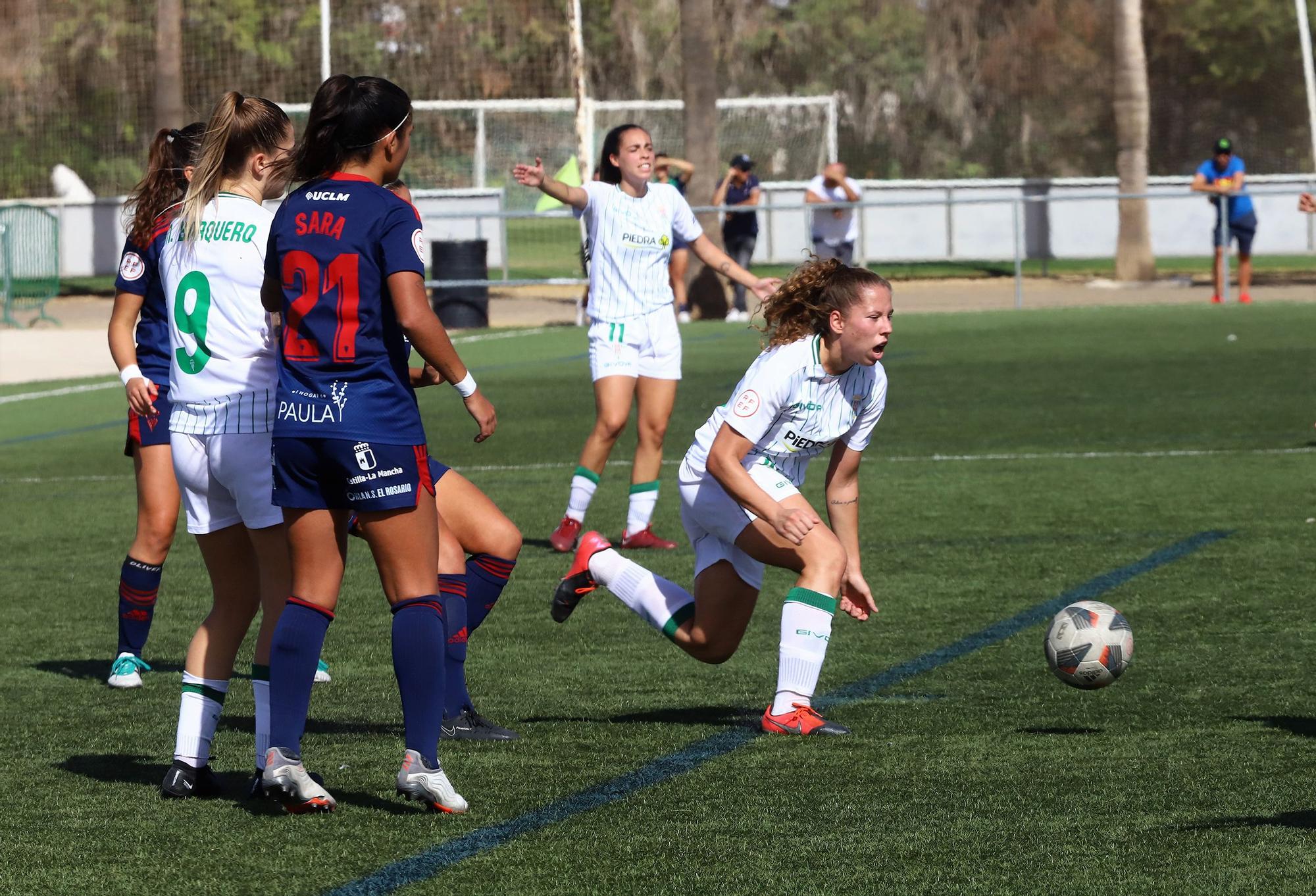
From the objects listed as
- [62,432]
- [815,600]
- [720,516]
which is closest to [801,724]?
Answer: [815,600]

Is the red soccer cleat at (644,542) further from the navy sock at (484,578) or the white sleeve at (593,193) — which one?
the navy sock at (484,578)

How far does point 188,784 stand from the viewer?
17.2 feet

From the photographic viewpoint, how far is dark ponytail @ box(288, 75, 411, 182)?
191 inches

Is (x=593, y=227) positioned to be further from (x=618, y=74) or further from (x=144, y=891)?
(x=618, y=74)

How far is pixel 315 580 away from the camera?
492 cm

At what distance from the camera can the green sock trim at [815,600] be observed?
6062 mm

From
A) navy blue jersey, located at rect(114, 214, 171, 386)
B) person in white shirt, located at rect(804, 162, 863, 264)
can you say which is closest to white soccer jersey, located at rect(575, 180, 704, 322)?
navy blue jersey, located at rect(114, 214, 171, 386)

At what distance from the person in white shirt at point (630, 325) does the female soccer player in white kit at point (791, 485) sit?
345 cm

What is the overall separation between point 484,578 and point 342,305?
1588 mm

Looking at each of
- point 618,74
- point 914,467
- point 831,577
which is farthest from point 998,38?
point 831,577

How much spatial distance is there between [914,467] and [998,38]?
4776cm

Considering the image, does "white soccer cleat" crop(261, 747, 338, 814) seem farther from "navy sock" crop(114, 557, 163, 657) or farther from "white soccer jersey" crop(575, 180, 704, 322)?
"white soccer jersey" crop(575, 180, 704, 322)

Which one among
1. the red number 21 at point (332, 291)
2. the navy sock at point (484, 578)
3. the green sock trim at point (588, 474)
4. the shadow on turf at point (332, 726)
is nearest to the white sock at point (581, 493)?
the green sock trim at point (588, 474)

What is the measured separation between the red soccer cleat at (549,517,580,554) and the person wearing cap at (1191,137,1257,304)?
59.8ft
